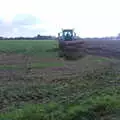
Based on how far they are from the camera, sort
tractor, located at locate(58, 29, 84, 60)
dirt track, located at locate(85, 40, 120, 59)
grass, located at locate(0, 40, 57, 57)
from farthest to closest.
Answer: grass, located at locate(0, 40, 57, 57) → dirt track, located at locate(85, 40, 120, 59) → tractor, located at locate(58, 29, 84, 60)

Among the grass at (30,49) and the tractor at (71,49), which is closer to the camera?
the tractor at (71,49)

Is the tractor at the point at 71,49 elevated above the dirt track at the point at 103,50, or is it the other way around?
the tractor at the point at 71,49

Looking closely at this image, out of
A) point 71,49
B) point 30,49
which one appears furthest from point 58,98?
point 30,49

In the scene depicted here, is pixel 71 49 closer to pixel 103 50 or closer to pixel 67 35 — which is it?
pixel 67 35

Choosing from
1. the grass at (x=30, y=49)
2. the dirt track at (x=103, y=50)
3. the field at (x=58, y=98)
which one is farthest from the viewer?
the grass at (x=30, y=49)

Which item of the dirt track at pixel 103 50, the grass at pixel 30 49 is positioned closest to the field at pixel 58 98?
the dirt track at pixel 103 50

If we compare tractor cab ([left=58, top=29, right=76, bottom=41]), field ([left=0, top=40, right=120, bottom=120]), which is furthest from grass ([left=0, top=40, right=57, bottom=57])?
field ([left=0, top=40, right=120, bottom=120])

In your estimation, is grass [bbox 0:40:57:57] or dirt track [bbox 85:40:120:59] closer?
dirt track [bbox 85:40:120:59]

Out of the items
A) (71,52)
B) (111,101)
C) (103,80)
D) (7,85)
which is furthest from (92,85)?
(71,52)

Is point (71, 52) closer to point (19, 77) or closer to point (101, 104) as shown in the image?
point (19, 77)

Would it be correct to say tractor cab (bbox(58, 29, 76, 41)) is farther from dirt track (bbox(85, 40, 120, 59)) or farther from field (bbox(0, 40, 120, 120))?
field (bbox(0, 40, 120, 120))

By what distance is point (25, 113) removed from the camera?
10.8 meters

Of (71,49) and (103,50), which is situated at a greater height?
(71,49)

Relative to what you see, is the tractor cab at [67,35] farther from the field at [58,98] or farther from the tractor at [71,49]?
the field at [58,98]
